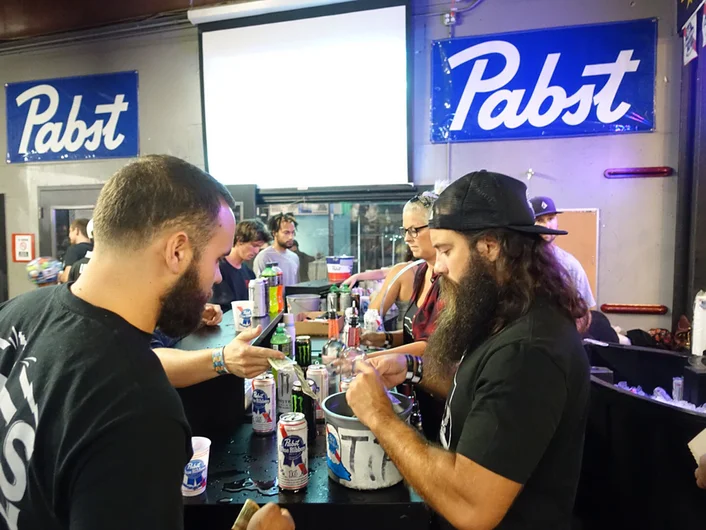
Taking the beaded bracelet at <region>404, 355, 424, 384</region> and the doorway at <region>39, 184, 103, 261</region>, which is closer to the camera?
the beaded bracelet at <region>404, 355, 424, 384</region>

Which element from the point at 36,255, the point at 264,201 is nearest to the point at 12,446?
the point at 264,201

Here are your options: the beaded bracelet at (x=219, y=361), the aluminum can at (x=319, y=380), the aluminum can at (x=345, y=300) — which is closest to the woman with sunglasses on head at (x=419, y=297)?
the aluminum can at (x=345, y=300)

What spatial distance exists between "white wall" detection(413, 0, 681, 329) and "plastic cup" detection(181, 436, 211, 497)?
3590mm

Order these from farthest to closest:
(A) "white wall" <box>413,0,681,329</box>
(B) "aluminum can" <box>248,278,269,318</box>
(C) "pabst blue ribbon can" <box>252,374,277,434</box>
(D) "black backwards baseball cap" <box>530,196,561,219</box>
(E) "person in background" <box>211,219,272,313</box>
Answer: (A) "white wall" <box>413,0,681,329</box> < (E) "person in background" <box>211,219,272,313</box> < (D) "black backwards baseball cap" <box>530,196,561,219</box> < (B) "aluminum can" <box>248,278,269,318</box> < (C) "pabst blue ribbon can" <box>252,374,277,434</box>

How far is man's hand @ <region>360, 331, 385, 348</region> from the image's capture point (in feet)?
7.95

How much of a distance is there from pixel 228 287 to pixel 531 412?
114 inches

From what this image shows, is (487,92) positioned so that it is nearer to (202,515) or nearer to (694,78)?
(694,78)

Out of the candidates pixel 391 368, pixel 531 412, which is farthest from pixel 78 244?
pixel 531 412

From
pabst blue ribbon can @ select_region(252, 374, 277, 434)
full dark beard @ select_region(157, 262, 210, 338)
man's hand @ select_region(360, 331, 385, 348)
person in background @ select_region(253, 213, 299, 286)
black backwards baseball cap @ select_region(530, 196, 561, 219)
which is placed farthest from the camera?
person in background @ select_region(253, 213, 299, 286)

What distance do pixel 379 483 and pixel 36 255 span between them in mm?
5579

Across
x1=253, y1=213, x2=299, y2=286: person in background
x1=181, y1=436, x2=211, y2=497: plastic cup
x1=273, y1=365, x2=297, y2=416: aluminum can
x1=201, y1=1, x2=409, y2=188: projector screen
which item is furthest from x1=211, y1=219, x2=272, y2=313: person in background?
x1=181, y1=436, x2=211, y2=497: plastic cup

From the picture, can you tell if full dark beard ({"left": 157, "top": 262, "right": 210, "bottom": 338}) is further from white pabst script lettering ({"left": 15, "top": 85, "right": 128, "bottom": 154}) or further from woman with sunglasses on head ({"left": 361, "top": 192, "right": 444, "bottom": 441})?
white pabst script lettering ({"left": 15, "top": 85, "right": 128, "bottom": 154})

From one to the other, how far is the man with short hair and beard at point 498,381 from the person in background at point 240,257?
7.84 ft

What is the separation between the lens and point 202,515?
1270mm
